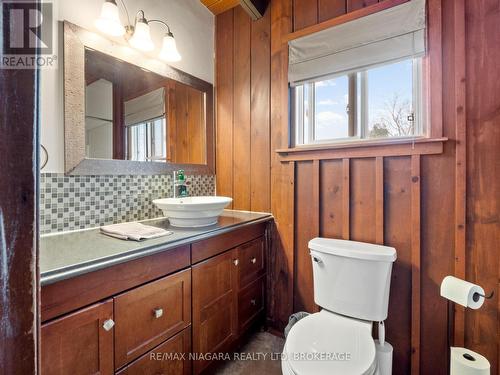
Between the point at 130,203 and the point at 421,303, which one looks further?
the point at 130,203

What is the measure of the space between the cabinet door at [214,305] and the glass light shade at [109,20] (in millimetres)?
1374

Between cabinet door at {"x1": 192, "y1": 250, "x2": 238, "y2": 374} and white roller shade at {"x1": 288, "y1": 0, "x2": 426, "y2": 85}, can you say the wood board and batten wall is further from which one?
cabinet door at {"x1": 192, "y1": 250, "x2": 238, "y2": 374}

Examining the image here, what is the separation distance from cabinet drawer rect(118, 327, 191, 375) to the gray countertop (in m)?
0.45

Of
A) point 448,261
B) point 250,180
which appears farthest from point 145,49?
point 448,261

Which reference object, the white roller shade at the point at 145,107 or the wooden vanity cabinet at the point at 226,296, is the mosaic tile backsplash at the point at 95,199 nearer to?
the white roller shade at the point at 145,107

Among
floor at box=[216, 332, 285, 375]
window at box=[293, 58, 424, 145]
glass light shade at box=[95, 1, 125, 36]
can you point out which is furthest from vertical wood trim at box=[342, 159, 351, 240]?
glass light shade at box=[95, 1, 125, 36]

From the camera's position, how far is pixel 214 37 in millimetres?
2203

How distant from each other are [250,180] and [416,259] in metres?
1.19

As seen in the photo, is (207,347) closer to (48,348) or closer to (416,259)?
(48,348)

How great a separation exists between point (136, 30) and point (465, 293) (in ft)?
7.16

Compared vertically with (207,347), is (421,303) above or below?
above

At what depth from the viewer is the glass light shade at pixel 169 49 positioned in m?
1.69

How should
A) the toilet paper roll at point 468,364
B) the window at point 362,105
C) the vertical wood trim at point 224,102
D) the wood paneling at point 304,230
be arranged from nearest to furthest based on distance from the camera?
the toilet paper roll at point 468,364, the window at point 362,105, the wood paneling at point 304,230, the vertical wood trim at point 224,102

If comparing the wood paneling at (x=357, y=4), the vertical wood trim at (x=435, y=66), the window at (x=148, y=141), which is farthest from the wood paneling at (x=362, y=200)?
the window at (x=148, y=141)
